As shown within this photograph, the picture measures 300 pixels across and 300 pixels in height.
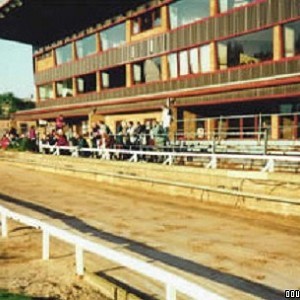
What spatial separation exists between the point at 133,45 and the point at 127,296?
27.0m

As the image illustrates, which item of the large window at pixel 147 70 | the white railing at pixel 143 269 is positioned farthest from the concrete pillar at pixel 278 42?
the white railing at pixel 143 269

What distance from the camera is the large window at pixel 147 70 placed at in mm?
29469

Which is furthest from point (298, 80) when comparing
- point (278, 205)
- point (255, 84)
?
point (278, 205)

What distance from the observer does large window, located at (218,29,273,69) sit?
22.0 metres

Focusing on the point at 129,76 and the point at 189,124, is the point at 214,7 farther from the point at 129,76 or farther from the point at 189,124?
the point at 129,76

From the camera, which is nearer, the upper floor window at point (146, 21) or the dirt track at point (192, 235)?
the dirt track at point (192, 235)

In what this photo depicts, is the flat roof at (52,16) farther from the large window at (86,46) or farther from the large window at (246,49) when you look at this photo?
the large window at (246,49)

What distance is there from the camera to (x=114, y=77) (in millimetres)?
34625

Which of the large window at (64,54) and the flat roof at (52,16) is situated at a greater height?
the flat roof at (52,16)

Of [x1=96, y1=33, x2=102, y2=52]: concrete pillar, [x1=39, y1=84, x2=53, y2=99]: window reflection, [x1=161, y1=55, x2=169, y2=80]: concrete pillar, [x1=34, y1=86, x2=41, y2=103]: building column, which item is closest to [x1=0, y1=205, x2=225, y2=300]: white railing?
[x1=161, y1=55, x2=169, y2=80]: concrete pillar

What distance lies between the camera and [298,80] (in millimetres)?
19359

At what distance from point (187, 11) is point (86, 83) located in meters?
13.7

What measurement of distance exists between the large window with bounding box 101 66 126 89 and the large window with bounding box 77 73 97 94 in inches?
71.5

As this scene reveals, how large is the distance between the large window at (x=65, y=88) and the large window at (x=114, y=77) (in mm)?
5454
